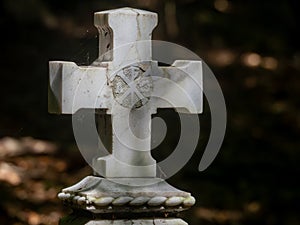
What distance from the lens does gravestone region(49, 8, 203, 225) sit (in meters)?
3.48

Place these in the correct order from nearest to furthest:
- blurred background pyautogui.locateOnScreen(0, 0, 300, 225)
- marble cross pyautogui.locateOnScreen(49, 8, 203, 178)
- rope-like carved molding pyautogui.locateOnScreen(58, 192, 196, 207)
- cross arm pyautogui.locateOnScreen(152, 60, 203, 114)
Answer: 1. rope-like carved molding pyautogui.locateOnScreen(58, 192, 196, 207)
2. marble cross pyautogui.locateOnScreen(49, 8, 203, 178)
3. cross arm pyautogui.locateOnScreen(152, 60, 203, 114)
4. blurred background pyautogui.locateOnScreen(0, 0, 300, 225)

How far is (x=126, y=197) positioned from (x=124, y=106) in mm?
341

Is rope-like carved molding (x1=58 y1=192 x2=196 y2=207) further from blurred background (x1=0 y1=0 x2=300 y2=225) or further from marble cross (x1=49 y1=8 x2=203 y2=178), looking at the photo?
blurred background (x1=0 y1=0 x2=300 y2=225)

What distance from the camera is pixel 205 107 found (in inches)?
289

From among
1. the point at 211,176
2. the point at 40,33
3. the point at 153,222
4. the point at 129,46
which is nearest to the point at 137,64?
the point at 129,46

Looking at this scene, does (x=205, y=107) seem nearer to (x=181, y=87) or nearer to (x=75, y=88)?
(x=181, y=87)

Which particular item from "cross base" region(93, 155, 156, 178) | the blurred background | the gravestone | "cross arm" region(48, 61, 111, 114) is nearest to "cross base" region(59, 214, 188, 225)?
the gravestone

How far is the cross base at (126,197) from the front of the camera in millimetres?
3422

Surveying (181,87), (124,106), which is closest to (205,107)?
(181,87)

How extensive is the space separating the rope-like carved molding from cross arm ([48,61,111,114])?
313 millimetres

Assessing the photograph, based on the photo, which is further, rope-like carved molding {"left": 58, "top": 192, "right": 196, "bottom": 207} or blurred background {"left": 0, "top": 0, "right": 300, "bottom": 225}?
blurred background {"left": 0, "top": 0, "right": 300, "bottom": 225}

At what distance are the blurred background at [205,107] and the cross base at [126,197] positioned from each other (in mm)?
2147

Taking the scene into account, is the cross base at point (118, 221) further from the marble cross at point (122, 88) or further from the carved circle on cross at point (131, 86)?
the carved circle on cross at point (131, 86)

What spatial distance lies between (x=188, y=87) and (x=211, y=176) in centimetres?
349
